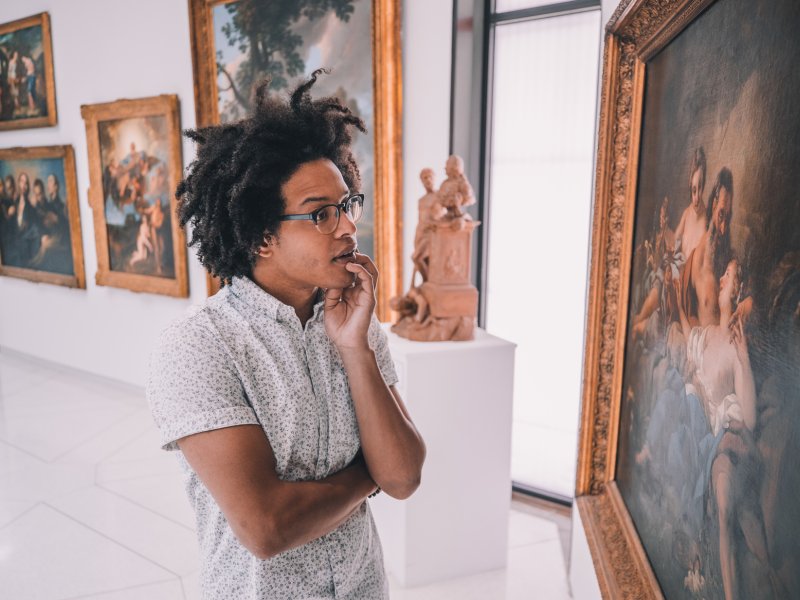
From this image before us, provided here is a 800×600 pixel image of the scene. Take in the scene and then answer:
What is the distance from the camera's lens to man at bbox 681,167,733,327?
1.54 metres

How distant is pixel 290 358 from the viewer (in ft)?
5.41

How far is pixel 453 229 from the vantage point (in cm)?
378

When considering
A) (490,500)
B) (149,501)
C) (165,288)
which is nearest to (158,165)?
(165,288)

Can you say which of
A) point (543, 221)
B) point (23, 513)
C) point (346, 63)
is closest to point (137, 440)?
point (23, 513)

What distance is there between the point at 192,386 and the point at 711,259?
4.53 ft

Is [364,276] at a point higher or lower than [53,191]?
lower

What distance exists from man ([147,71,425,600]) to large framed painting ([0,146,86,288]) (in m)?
6.76

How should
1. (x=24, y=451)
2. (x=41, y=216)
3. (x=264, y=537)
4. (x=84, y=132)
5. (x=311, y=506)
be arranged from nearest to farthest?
1. (x=264, y=537)
2. (x=311, y=506)
3. (x=24, y=451)
4. (x=84, y=132)
5. (x=41, y=216)

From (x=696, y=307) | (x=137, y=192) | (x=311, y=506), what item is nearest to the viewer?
(x=311, y=506)

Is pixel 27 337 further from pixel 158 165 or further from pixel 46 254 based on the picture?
pixel 158 165

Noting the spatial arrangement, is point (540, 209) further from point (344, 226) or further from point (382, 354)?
point (344, 226)

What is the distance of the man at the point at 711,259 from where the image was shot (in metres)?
1.54

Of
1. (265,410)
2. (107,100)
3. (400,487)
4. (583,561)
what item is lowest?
(583,561)

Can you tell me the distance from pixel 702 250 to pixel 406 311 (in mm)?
2425
